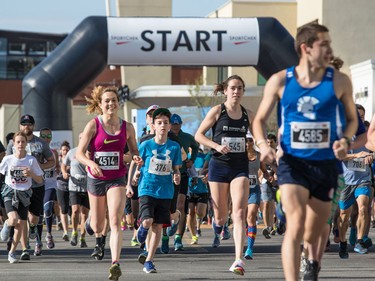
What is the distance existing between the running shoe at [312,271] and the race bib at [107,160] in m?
3.58

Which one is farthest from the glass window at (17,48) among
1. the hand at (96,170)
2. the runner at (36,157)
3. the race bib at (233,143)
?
the hand at (96,170)

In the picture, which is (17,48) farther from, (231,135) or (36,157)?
(231,135)

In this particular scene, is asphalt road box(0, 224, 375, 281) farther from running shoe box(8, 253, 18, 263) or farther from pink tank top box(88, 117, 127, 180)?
pink tank top box(88, 117, 127, 180)

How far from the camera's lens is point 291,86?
305 inches

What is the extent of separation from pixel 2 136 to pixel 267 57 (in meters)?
21.1

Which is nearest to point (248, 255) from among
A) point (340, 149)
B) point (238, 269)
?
point (238, 269)

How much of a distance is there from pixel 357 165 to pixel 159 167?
120 inches

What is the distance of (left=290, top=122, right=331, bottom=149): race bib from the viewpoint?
25.4 ft

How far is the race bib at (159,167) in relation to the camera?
12047mm

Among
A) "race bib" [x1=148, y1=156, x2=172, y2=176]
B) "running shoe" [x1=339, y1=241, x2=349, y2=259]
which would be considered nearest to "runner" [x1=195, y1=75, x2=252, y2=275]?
"race bib" [x1=148, y1=156, x2=172, y2=176]

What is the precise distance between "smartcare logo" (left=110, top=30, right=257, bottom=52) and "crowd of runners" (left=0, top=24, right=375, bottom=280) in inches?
245

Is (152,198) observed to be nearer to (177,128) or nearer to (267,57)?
(177,128)

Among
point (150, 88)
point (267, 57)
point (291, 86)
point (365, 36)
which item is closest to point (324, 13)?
point (365, 36)

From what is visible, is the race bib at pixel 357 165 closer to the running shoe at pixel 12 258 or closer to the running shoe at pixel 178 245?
the running shoe at pixel 178 245
